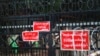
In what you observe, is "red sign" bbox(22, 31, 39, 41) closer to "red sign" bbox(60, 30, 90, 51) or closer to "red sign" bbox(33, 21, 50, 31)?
"red sign" bbox(33, 21, 50, 31)

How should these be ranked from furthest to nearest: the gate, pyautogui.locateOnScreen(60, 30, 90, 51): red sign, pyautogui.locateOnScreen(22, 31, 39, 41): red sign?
pyautogui.locateOnScreen(22, 31, 39, 41): red sign
the gate
pyautogui.locateOnScreen(60, 30, 90, 51): red sign

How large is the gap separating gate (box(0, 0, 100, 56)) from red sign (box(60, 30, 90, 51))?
14 cm

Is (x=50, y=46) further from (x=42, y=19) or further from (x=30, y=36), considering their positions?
(x=42, y=19)

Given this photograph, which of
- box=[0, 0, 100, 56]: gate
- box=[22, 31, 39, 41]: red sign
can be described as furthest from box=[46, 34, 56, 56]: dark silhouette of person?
box=[22, 31, 39, 41]: red sign

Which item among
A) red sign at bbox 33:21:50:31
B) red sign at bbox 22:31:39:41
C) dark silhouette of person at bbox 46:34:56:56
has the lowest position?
dark silhouette of person at bbox 46:34:56:56

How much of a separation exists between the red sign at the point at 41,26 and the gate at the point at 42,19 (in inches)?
3.3

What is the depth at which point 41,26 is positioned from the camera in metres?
6.17

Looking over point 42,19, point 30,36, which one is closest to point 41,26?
point 42,19

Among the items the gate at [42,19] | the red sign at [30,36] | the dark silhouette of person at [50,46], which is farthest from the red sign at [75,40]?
the red sign at [30,36]

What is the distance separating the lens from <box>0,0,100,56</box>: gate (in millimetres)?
5816

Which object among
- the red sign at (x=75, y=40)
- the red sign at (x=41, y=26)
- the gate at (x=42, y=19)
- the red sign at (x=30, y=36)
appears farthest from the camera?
the red sign at (x=30, y=36)

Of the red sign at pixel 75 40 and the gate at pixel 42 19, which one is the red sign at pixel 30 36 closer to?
the gate at pixel 42 19

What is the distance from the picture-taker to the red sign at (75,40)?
5.69 meters

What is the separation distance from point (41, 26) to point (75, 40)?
80cm
